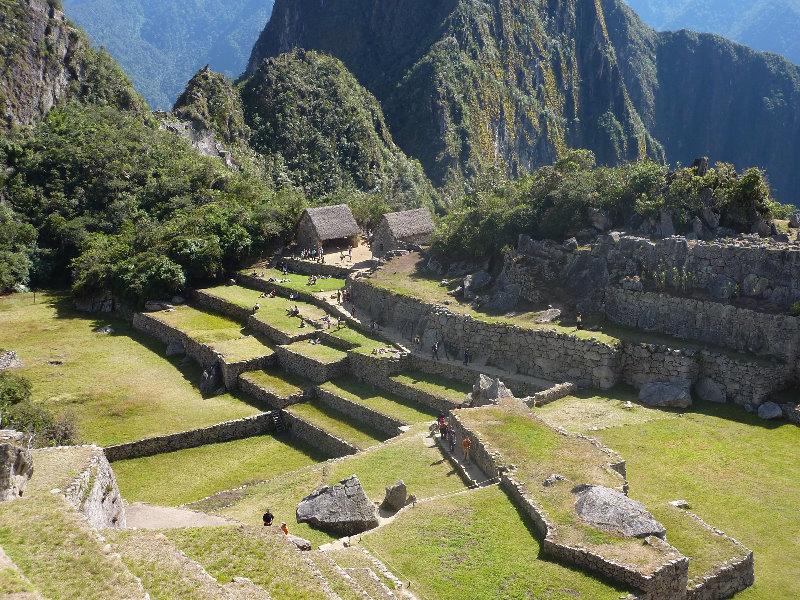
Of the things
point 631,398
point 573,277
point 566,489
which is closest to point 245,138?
point 573,277

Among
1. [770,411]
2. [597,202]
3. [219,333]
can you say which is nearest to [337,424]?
[219,333]

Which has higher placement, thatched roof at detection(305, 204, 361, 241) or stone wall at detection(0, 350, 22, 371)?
thatched roof at detection(305, 204, 361, 241)

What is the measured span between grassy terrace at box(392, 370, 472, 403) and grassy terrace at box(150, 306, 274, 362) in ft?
24.2

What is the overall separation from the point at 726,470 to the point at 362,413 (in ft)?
42.1

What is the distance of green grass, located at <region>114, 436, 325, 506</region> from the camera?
77.9ft

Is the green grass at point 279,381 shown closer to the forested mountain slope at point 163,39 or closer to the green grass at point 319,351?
the green grass at point 319,351

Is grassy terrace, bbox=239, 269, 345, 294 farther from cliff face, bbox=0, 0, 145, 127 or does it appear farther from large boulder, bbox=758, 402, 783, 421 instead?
cliff face, bbox=0, 0, 145, 127

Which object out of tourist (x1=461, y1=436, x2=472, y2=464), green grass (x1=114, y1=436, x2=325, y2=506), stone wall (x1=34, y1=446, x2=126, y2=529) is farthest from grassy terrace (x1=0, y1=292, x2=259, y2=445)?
tourist (x1=461, y1=436, x2=472, y2=464)

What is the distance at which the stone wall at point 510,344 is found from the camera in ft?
84.0

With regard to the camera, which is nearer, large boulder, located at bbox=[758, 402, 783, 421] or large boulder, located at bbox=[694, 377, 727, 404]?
large boulder, located at bbox=[758, 402, 783, 421]

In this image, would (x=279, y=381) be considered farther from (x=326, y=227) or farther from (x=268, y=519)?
(x=326, y=227)

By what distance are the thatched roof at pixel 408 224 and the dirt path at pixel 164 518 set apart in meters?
26.3

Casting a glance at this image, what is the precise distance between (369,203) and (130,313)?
19196 mm

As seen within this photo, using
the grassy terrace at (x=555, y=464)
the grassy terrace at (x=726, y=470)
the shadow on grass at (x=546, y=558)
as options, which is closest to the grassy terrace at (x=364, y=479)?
the grassy terrace at (x=555, y=464)
